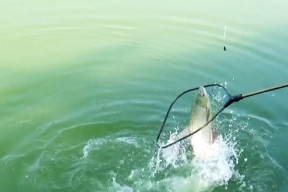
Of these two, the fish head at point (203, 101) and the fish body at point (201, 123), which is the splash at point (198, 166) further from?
the fish head at point (203, 101)

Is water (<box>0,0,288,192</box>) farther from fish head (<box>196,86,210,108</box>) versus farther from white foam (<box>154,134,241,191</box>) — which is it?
fish head (<box>196,86,210,108</box>)

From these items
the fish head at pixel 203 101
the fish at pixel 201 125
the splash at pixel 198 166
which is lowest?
the splash at pixel 198 166

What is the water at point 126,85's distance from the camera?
5.46 metres

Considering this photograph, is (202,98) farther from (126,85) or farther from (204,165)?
(126,85)

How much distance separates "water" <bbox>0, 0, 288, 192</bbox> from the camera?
17.9ft

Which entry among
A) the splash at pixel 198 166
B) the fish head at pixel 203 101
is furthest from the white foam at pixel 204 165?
the fish head at pixel 203 101

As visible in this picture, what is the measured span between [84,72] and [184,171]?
283 centimetres

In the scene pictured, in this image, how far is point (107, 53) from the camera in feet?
26.8

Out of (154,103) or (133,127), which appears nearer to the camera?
(133,127)

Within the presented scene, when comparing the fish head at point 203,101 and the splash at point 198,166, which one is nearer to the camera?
the fish head at point 203,101

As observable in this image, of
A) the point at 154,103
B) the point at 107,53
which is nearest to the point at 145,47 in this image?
the point at 107,53

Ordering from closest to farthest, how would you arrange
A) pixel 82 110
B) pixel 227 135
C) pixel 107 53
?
pixel 227 135, pixel 82 110, pixel 107 53

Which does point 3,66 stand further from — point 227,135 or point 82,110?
point 227,135

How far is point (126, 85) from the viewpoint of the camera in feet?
23.8
